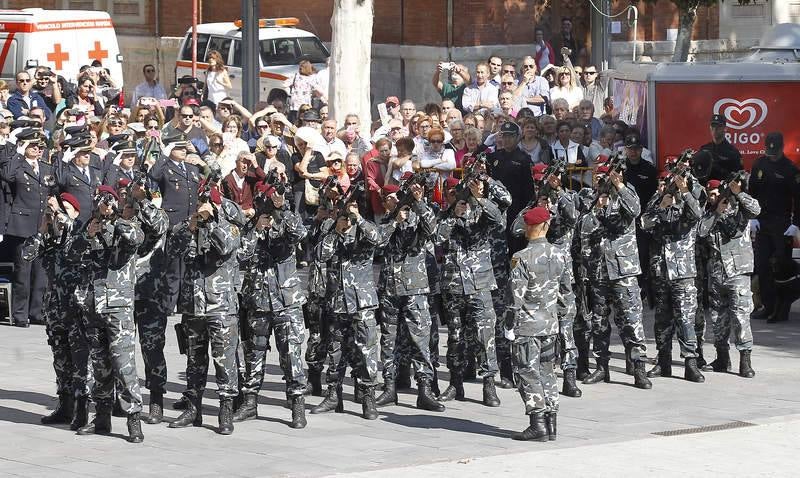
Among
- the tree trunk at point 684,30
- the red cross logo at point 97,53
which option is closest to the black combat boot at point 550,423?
the red cross logo at point 97,53

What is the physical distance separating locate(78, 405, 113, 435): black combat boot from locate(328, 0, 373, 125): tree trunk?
11.1 m

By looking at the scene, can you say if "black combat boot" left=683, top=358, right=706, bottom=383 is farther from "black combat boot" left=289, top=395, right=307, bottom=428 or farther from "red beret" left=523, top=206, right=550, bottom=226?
"black combat boot" left=289, top=395, right=307, bottom=428

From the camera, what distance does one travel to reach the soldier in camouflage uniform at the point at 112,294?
12750 mm

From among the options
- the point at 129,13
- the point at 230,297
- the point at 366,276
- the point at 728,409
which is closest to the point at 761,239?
the point at 728,409

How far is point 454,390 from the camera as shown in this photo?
47.4 feet

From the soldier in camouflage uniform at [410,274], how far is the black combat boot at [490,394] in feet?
1.43

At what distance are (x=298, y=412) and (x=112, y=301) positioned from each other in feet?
5.62

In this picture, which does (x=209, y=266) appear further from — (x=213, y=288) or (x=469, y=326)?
(x=469, y=326)

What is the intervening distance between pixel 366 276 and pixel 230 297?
3.98 ft

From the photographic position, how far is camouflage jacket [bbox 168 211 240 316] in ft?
42.6

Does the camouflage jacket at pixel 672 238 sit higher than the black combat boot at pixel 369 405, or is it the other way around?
the camouflage jacket at pixel 672 238

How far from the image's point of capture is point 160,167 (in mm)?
17688

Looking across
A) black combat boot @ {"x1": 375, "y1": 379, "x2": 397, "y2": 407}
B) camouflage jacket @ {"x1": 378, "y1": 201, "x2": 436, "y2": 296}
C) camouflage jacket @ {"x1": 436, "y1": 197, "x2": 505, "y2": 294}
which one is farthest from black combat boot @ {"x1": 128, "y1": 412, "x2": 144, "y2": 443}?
camouflage jacket @ {"x1": 436, "y1": 197, "x2": 505, "y2": 294}

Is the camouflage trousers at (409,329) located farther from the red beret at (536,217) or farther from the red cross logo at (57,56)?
the red cross logo at (57,56)
